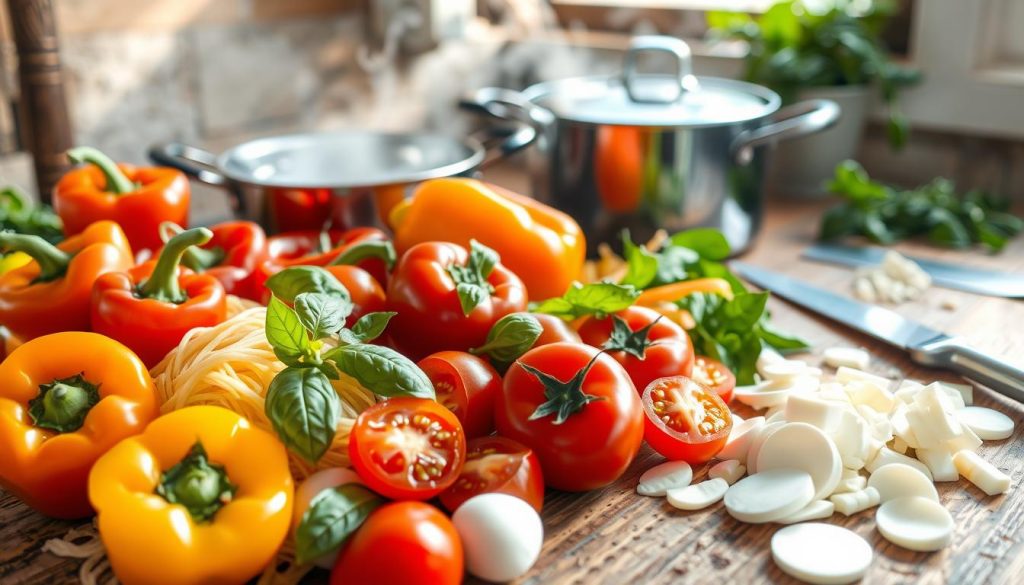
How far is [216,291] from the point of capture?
3.14ft

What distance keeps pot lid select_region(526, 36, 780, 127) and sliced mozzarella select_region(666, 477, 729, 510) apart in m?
0.58

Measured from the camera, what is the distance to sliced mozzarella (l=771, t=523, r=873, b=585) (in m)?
0.73

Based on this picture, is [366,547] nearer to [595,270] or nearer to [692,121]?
[595,270]

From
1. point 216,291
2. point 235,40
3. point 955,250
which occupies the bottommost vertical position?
point 955,250

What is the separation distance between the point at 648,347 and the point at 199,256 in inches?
19.9


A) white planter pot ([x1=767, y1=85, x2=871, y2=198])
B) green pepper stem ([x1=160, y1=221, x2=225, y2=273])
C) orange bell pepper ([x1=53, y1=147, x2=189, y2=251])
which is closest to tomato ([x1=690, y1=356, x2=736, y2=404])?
green pepper stem ([x1=160, y1=221, x2=225, y2=273])

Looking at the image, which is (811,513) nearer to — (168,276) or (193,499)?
(193,499)

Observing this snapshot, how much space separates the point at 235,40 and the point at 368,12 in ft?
1.05

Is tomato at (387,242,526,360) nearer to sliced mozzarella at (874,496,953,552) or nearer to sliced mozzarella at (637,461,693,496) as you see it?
sliced mozzarella at (637,461,693,496)

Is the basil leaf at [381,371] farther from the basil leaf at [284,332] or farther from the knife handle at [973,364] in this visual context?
the knife handle at [973,364]

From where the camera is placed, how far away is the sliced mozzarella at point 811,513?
0.80 metres

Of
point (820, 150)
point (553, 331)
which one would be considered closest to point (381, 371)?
point (553, 331)

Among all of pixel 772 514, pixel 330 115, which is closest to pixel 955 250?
pixel 772 514

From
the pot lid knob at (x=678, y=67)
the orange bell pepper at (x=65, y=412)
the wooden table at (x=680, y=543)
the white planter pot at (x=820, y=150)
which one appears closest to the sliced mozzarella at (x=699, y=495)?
the wooden table at (x=680, y=543)
